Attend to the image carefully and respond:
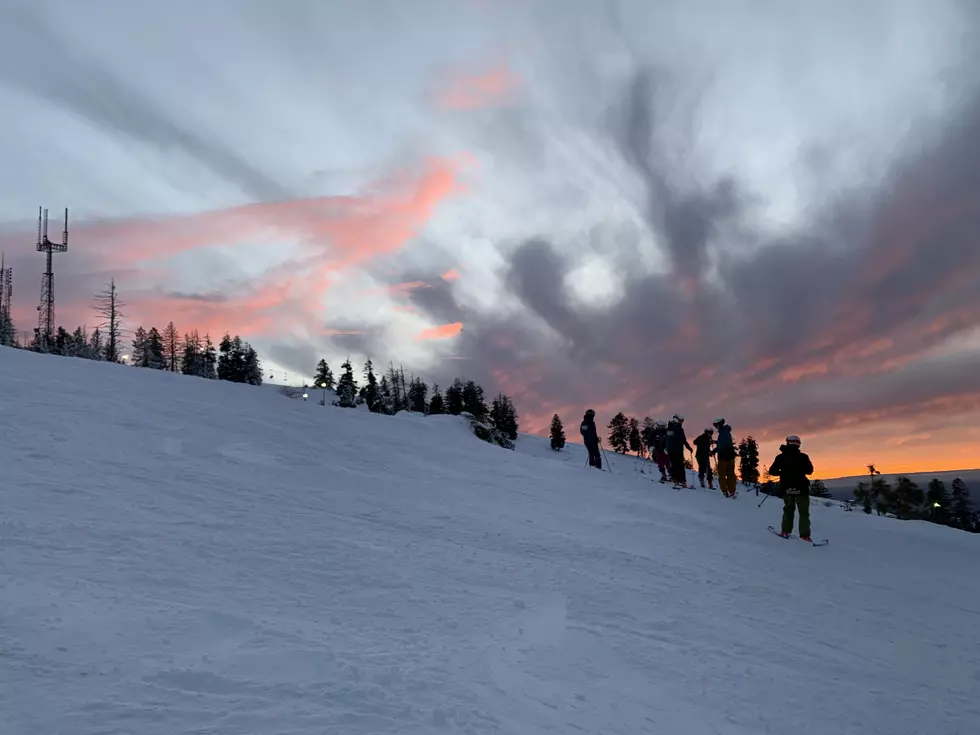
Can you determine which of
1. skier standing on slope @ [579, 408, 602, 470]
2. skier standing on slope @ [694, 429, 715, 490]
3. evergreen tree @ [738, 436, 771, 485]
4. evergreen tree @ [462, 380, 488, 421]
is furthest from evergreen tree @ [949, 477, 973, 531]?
skier standing on slope @ [579, 408, 602, 470]

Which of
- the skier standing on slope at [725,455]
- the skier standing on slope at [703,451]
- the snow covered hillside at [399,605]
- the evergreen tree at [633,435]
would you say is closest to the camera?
the snow covered hillside at [399,605]

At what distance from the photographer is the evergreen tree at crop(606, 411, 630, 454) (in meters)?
131

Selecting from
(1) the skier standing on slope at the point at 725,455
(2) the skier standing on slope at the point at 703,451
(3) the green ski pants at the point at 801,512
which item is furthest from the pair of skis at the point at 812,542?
(2) the skier standing on slope at the point at 703,451

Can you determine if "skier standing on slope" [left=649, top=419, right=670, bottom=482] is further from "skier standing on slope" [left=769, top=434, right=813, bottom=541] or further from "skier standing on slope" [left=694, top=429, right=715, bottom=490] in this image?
"skier standing on slope" [left=769, top=434, right=813, bottom=541]

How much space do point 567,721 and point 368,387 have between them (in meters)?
116

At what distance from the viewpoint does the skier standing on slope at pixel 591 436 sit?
26016mm

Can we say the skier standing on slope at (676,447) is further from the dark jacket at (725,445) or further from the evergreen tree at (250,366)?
the evergreen tree at (250,366)

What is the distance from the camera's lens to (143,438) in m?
13.5

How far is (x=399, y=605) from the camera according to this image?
799 cm

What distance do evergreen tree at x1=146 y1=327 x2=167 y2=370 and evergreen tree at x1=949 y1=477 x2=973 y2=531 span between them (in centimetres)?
14055

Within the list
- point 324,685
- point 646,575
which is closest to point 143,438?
point 324,685

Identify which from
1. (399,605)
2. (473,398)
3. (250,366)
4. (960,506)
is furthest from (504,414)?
(399,605)

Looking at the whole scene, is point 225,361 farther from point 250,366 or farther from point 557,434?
point 557,434

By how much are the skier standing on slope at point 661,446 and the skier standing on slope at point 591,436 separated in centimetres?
241
